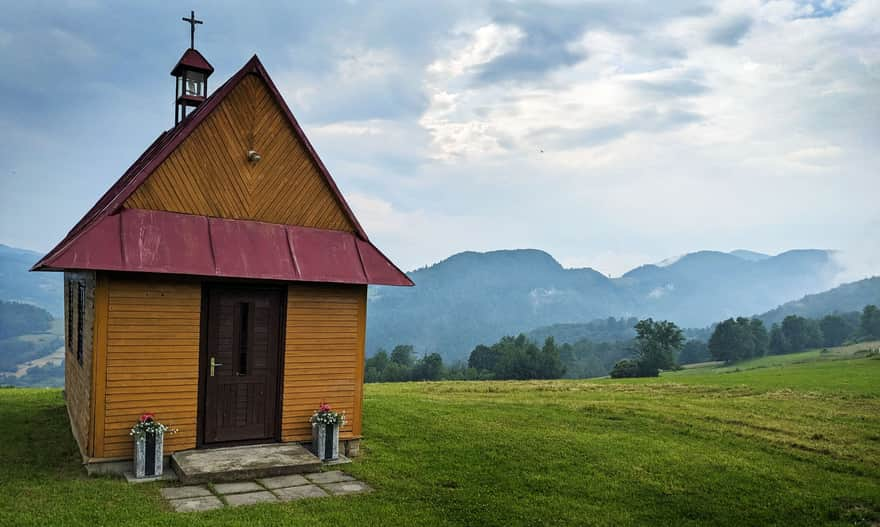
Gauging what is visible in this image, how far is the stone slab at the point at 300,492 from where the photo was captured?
946 centimetres

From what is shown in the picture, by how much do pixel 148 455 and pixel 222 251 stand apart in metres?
3.35

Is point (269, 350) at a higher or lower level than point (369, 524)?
higher

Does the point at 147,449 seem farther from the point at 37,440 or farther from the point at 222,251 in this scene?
the point at 37,440

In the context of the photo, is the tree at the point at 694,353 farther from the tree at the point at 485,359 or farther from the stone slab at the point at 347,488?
the stone slab at the point at 347,488

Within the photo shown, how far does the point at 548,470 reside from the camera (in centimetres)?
1159

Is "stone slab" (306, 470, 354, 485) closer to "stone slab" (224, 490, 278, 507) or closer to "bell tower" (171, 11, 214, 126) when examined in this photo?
"stone slab" (224, 490, 278, 507)

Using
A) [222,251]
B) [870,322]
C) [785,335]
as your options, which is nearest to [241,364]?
[222,251]

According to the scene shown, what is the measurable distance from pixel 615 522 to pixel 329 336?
582 cm

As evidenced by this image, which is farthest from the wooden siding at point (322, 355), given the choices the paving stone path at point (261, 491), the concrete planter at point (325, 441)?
the paving stone path at point (261, 491)

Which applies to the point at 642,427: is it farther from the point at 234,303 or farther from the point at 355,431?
the point at 234,303

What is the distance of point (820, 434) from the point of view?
51.6ft

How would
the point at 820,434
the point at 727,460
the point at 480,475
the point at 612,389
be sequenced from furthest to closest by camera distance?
the point at 612,389, the point at 820,434, the point at 727,460, the point at 480,475

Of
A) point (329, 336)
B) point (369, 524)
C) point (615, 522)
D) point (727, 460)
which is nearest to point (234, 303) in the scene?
point (329, 336)

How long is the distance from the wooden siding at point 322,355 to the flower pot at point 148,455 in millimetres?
2181
